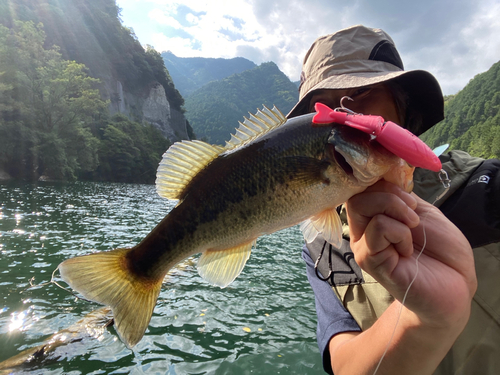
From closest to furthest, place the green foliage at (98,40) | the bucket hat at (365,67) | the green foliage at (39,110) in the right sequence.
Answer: the bucket hat at (365,67) < the green foliage at (39,110) < the green foliage at (98,40)

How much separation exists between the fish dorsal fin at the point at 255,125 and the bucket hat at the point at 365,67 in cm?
69

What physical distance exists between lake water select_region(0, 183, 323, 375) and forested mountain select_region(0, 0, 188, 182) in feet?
91.5

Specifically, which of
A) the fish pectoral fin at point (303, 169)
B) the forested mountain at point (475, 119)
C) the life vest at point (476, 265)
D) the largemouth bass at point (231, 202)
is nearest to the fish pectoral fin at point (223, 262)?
the largemouth bass at point (231, 202)

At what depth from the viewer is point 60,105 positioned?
114 ft

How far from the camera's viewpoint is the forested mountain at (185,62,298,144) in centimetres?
12681

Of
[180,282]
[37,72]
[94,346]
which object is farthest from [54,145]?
[94,346]

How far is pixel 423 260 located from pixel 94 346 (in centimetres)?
528

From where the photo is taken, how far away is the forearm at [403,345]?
159cm

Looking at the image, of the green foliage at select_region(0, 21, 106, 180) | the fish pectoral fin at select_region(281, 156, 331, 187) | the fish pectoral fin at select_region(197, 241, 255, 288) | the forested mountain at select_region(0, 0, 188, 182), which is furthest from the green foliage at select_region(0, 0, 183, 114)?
the fish pectoral fin at select_region(281, 156, 331, 187)

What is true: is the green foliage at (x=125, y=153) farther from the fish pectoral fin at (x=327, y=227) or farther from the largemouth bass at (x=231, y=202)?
the fish pectoral fin at (x=327, y=227)

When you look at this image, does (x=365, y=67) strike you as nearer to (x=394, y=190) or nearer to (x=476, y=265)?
(x=394, y=190)

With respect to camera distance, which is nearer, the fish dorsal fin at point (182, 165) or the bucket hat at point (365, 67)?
the fish dorsal fin at point (182, 165)

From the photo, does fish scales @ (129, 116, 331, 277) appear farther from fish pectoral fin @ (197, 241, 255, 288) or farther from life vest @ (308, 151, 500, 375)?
life vest @ (308, 151, 500, 375)

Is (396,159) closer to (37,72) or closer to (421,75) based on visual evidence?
(421,75)
